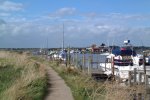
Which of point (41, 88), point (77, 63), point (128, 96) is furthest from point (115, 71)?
point (128, 96)

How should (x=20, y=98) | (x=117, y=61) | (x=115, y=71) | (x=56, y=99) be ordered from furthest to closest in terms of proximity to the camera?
(x=117, y=61), (x=115, y=71), (x=56, y=99), (x=20, y=98)

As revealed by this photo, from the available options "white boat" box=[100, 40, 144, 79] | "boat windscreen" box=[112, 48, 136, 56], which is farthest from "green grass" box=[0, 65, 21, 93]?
"boat windscreen" box=[112, 48, 136, 56]

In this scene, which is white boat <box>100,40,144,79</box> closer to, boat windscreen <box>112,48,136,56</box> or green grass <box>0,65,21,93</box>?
boat windscreen <box>112,48,136,56</box>

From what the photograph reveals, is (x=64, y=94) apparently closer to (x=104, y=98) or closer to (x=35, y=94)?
(x=35, y=94)

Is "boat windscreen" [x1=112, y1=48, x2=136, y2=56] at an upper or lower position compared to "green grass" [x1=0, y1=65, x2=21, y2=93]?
upper

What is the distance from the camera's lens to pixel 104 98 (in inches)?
536

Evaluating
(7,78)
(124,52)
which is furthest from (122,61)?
(7,78)

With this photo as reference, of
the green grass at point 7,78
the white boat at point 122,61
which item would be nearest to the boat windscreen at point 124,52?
the white boat at point 122,61

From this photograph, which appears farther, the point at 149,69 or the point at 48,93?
the point at 149,69

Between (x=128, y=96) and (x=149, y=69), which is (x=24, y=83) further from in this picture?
(x=149, y=69)

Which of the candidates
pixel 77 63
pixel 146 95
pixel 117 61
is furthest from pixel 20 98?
pixel 117 61

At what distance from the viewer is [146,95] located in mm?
15805

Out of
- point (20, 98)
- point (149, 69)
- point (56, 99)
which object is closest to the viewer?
point (20, 98)

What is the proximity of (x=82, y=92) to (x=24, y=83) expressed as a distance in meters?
2.76
